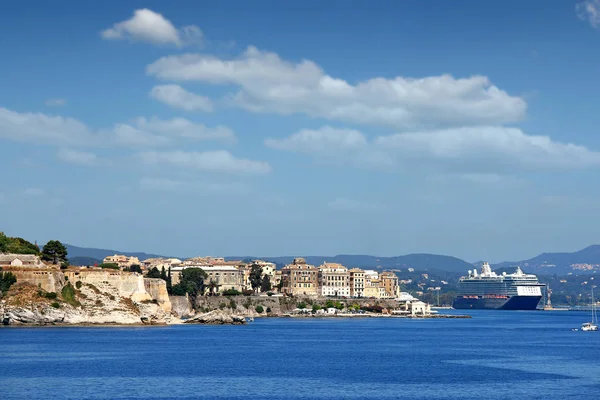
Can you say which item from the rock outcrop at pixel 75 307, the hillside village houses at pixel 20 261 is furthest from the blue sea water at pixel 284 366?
the hillside village houses at pixel 20 261

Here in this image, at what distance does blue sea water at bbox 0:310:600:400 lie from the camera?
1539 inches

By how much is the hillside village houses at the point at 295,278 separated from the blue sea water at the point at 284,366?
204 feet

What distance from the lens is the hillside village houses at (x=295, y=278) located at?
458 feet

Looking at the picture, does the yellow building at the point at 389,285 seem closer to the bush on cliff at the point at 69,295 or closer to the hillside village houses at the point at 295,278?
Result: the hillside village houses at the point at 295,278

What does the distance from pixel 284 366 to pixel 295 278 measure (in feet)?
300

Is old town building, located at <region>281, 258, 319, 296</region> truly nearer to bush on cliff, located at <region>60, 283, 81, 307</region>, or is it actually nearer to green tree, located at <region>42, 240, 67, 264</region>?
green tree, located at <region>42, 240, 67, 264</region>

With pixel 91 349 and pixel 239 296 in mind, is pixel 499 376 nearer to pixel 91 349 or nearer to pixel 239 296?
pixel 91 349

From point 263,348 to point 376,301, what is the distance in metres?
83.3

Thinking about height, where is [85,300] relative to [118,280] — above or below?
below

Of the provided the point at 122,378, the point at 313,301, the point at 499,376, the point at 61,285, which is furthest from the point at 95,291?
the point at 313,301

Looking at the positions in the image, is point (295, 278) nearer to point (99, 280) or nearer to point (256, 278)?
point (256, 278)

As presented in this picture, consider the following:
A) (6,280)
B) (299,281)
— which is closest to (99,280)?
(6,280)

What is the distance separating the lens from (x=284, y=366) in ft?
164

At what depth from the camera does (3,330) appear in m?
71.8
